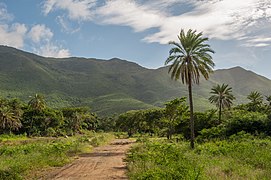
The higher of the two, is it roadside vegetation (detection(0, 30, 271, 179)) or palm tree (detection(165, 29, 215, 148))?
palm tree (detection(165, 29, 215, 148))

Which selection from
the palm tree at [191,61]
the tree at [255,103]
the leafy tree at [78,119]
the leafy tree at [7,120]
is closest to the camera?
the palm tree at [191,61]

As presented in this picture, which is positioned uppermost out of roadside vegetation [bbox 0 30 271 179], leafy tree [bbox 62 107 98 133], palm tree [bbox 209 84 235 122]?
palm tree [bbox 209 84 235 122]

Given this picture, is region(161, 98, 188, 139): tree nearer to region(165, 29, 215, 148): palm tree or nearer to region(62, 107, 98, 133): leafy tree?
region(165, 29, 215, 148): palm tree

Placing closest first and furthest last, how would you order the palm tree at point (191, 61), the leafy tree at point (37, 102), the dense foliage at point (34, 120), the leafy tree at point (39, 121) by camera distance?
the palm tree at point (191, 61) < the dense foliage at point (34, 120) < the leafy tree at point (37, 102) < the leafy tree at point (39, 121)

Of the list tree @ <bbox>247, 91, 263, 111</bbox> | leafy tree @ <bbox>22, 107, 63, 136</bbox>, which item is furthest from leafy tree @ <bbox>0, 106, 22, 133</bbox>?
tree @ <bbox>247, 91, 263, 111</bbox>

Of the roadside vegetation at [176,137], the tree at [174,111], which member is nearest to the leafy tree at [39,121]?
the roadside vegetation at [176,137]

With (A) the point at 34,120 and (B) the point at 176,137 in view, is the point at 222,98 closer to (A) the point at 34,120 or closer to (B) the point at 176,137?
(B) the point at 176,137

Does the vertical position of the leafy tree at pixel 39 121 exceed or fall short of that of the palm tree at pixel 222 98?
it falls short

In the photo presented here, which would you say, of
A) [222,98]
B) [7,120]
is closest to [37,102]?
[7,120]

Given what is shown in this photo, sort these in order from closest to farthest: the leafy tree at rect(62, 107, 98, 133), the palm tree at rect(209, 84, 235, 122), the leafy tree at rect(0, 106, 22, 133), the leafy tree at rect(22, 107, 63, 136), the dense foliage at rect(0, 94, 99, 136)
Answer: the palm tree at rect(209, 84, 235, 122)
the leafy tree at rect(0, 106, 22, 133)
the dense foliage at rect(0, 94, 99, 136)
the leafy tree at rect(22, 107, 63, 136)
the leafy tree at rect(62, 107, 98, 133)

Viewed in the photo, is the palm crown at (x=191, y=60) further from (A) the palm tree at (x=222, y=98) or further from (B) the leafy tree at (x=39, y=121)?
(B) the leafy tree at (x=39, y=121)

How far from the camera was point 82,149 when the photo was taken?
110 ft

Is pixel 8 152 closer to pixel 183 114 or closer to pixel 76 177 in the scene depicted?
pixel 76 177

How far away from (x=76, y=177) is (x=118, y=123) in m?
93.8
